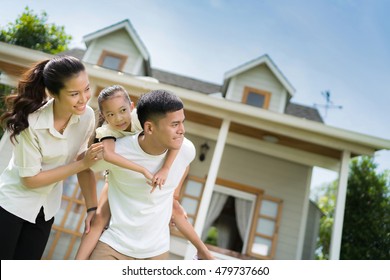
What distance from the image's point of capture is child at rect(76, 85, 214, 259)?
1.64 metres

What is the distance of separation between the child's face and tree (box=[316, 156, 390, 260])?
7678mm

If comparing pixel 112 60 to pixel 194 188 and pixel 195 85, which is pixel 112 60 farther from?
pixel 194 188

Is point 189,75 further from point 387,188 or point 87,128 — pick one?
point 87,128

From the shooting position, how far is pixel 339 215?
5.07m

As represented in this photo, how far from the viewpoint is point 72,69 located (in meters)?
1.70

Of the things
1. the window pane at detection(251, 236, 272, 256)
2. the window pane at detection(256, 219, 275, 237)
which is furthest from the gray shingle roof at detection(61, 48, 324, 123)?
the window pane at detection(251, 236, 272, 256)

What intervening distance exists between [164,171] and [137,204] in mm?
230

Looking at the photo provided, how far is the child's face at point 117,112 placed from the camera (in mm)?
2068

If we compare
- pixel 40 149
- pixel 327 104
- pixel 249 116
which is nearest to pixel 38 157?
pixel 40 149

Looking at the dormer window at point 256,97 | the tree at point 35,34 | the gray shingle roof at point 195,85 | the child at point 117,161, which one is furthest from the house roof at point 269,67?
the child at point 117,161

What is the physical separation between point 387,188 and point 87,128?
987cm

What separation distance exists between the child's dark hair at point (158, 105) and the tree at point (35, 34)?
823cm

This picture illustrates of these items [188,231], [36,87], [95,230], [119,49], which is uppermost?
[119,49]

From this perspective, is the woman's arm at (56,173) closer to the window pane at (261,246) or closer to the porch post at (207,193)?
the porch post at (207,193)
